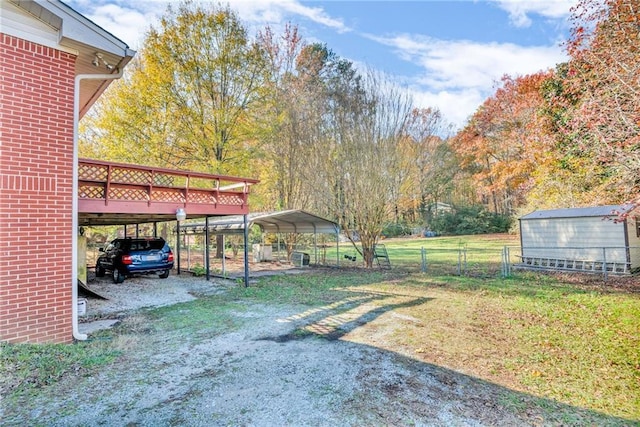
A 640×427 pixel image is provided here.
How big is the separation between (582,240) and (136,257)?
1584 cm

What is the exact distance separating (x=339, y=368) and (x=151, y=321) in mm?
4038

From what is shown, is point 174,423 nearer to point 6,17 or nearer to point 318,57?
point 6,17

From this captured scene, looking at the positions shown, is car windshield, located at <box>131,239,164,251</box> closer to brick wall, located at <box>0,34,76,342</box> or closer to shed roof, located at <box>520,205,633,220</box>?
brick wall, located at <box>0,34,76,342</box>

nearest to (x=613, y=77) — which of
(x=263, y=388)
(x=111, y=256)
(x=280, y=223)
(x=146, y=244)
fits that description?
(x=263, y=388)

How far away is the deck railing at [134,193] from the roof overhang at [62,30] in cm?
222

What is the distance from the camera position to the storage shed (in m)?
11.5

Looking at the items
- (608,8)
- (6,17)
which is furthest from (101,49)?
(608,8)

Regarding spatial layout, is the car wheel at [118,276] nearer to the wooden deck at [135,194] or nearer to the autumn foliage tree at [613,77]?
the wooden deck at [135,194]

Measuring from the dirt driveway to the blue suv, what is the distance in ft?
17.9

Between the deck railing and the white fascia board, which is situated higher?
the white fascia board

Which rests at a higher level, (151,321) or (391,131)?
(391,131)

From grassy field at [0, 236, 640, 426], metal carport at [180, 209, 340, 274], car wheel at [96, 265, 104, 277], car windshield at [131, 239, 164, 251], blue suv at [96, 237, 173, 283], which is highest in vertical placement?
metal carport at [180, 209, 340, 274]

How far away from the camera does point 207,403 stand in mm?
3117

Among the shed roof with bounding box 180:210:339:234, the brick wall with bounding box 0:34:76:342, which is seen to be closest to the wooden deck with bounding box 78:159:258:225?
the brick wall with bounding box 0:34:76:342
